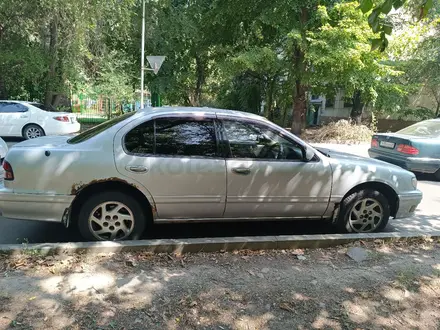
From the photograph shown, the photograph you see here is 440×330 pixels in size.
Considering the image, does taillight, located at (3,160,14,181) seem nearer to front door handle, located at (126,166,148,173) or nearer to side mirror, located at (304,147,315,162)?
front door handle, located at (126,166,148,173)

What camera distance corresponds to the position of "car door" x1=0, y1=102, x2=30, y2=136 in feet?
41.9

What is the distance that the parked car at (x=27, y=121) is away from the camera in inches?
504

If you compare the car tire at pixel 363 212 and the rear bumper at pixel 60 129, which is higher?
the rear bumper at pixel 60 129

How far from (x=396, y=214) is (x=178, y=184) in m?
2.74

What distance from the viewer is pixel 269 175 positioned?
441 cm

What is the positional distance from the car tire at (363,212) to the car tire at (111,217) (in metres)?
2.34

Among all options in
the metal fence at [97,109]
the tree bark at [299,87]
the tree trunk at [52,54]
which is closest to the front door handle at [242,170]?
the tree bark at [299,87]

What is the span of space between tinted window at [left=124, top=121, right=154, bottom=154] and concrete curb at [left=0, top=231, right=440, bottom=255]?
0.95 m

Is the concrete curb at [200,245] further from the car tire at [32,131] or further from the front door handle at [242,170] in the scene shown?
the car tire at [32,131]

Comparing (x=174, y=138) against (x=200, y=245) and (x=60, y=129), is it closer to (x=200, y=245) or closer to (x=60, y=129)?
(x=200, y=245)

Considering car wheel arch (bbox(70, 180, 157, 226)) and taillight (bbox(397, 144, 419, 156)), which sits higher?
taillight (bbox(397, 144, 419, 156))

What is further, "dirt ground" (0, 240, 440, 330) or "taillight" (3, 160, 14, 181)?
"taillight" (3, 160, 14, 181)

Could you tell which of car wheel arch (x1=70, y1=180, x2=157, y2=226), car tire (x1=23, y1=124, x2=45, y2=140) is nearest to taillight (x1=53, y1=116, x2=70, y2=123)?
car tire (x1=23, y1=124, x2=45, y2=140)

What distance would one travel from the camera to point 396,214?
4941mm
